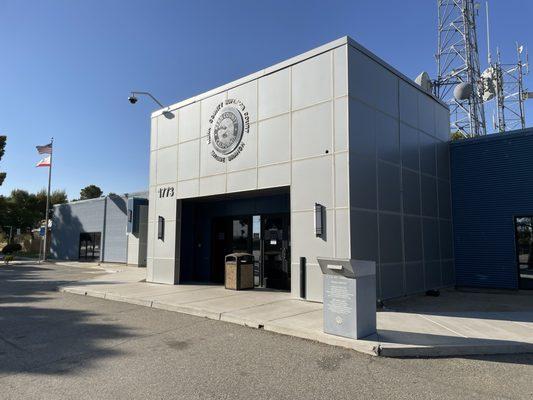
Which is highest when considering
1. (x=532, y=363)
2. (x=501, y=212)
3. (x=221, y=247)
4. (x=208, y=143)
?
(x=208, y=143)

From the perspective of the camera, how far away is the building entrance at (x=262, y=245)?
547 inches

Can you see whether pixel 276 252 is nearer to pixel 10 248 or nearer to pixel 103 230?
pixel 103 230

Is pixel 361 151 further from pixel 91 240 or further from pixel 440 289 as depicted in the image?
pixel 91 240

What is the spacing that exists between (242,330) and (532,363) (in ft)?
15.9

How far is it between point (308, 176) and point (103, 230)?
25133mm

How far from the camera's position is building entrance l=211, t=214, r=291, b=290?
45.5 feet

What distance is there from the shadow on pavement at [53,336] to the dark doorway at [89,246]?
21.9m

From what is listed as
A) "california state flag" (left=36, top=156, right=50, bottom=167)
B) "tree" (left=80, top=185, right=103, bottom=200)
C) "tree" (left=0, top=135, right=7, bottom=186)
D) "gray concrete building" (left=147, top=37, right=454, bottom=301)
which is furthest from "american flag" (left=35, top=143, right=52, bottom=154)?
"tree" (left=80, top=185, right=103, bottom=200)

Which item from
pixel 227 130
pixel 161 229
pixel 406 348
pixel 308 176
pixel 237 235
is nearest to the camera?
pixel 406 348

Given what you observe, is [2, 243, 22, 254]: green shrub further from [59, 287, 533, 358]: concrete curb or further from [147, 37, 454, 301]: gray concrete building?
[59, 287, 533, 358]: concrete curb

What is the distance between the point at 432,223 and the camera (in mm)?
14281

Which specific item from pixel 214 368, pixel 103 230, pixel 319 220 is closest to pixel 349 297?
pixel 214 368

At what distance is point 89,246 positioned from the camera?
34.7 metres

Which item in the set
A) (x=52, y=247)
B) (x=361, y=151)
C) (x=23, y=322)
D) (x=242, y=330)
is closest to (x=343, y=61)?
(x=361, y=151)
